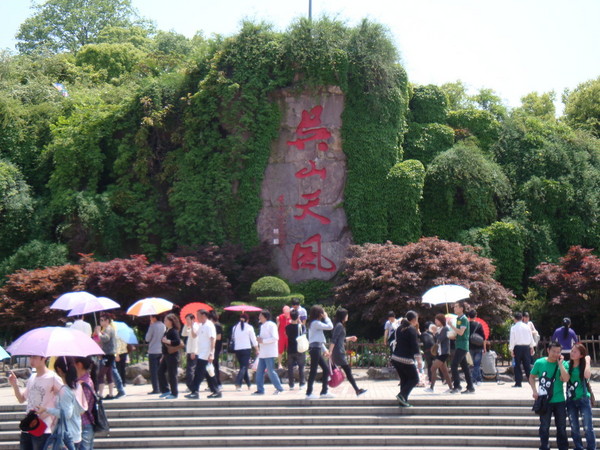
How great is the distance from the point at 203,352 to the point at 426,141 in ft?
56.9

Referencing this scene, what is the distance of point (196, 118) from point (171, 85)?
2333 mm

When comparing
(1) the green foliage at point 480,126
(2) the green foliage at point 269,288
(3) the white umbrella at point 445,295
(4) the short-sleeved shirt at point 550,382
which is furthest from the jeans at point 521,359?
(1) the green foliage at point 480,126

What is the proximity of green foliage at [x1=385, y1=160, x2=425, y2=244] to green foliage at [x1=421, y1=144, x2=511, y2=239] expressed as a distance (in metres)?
1.23

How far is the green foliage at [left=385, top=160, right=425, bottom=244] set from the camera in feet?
86.8

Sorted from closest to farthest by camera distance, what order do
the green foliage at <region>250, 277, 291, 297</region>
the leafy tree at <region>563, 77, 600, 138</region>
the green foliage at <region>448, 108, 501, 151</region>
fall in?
the green foliage at <region>250, 277, 291, 297</region> → the green foliage at <region>448, 108, 501, 151</region> → the leafy tree at <region>563, 77, 600, 138</region>

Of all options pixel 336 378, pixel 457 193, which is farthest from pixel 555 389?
pixel 457 193

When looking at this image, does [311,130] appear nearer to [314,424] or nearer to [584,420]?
[314,424]

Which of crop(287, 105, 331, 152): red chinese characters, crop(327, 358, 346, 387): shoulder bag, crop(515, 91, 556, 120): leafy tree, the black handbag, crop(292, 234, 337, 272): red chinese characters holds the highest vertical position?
crop(515, 91, 556, 120): leafy tree

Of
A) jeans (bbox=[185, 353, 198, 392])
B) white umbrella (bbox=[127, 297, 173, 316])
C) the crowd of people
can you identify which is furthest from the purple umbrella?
white umbrella (bbox=[127, 297, 173, 316])

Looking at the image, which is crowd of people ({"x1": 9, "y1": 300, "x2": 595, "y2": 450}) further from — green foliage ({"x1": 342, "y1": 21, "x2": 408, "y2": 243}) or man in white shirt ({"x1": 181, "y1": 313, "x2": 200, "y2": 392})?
green foliage ({"x1": 342, "y1": 21, "x2": 408, "y2": 243})

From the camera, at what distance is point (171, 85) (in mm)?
28844

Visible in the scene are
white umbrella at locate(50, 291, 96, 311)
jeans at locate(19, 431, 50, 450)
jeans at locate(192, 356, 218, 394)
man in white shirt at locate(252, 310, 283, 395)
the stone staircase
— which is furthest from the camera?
white umbrella at locate(50, 291, 96, 311)

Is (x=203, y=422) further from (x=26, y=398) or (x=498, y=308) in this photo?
(x=498, y=308)

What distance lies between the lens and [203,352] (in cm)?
1366
